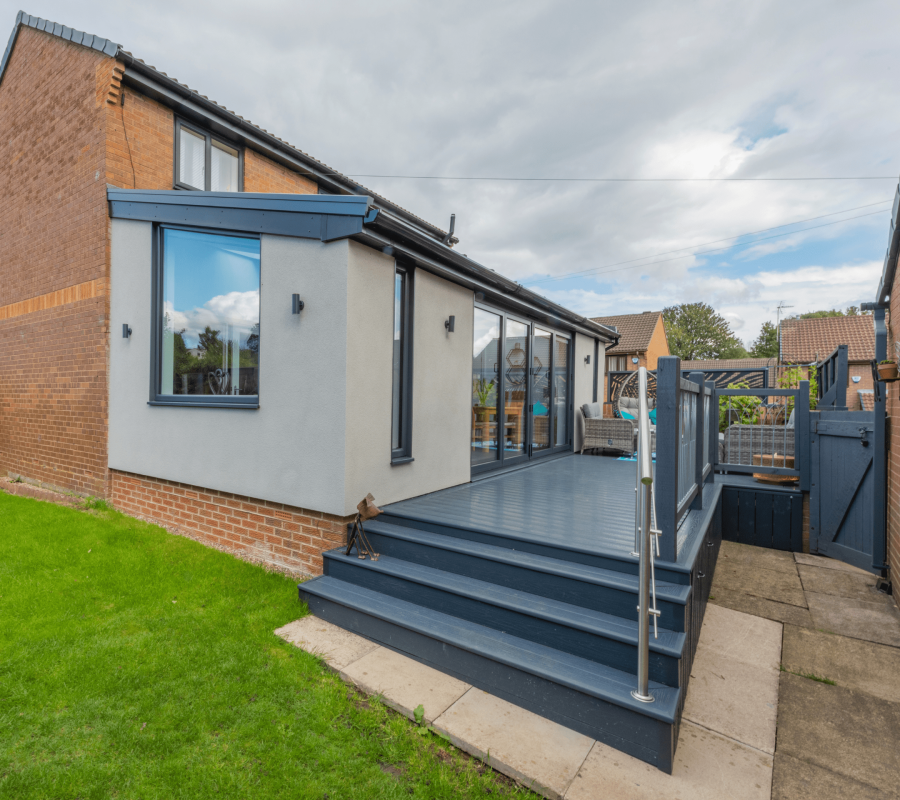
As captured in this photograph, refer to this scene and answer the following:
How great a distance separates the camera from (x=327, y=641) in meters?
3.03

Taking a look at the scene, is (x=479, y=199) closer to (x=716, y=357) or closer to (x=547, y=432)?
(x=547, y=432)

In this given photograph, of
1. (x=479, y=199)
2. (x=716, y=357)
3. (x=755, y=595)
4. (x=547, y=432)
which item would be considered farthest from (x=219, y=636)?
(x=716, y=357)

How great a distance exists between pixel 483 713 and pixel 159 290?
4.86 m

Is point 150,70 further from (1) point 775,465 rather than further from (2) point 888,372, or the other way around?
→ (1) point 775,465

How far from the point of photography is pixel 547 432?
7.69 metres

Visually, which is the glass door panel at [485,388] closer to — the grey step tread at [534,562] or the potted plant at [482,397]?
the potted plant at [482,397]

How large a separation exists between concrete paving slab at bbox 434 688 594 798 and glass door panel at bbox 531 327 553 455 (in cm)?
495

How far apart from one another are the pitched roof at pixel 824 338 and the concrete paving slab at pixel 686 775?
26164mm

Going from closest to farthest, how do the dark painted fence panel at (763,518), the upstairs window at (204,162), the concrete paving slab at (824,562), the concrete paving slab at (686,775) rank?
the concrete paving slab at (686,775) → the concrete paving slab at (824,562) → the dark painted fence panel at (763,518) → the upstairs window at (204,162)

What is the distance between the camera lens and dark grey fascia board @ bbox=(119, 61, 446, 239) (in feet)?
19.4

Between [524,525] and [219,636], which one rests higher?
[524,525]

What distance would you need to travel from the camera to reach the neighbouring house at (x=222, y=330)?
12.4 ft

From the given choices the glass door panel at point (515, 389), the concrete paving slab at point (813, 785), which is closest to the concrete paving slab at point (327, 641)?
the concrete paving slab at point (813, 785)

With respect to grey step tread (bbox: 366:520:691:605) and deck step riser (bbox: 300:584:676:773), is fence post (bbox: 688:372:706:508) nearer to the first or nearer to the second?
grey step tread (bbox: 366:520:691:605)
